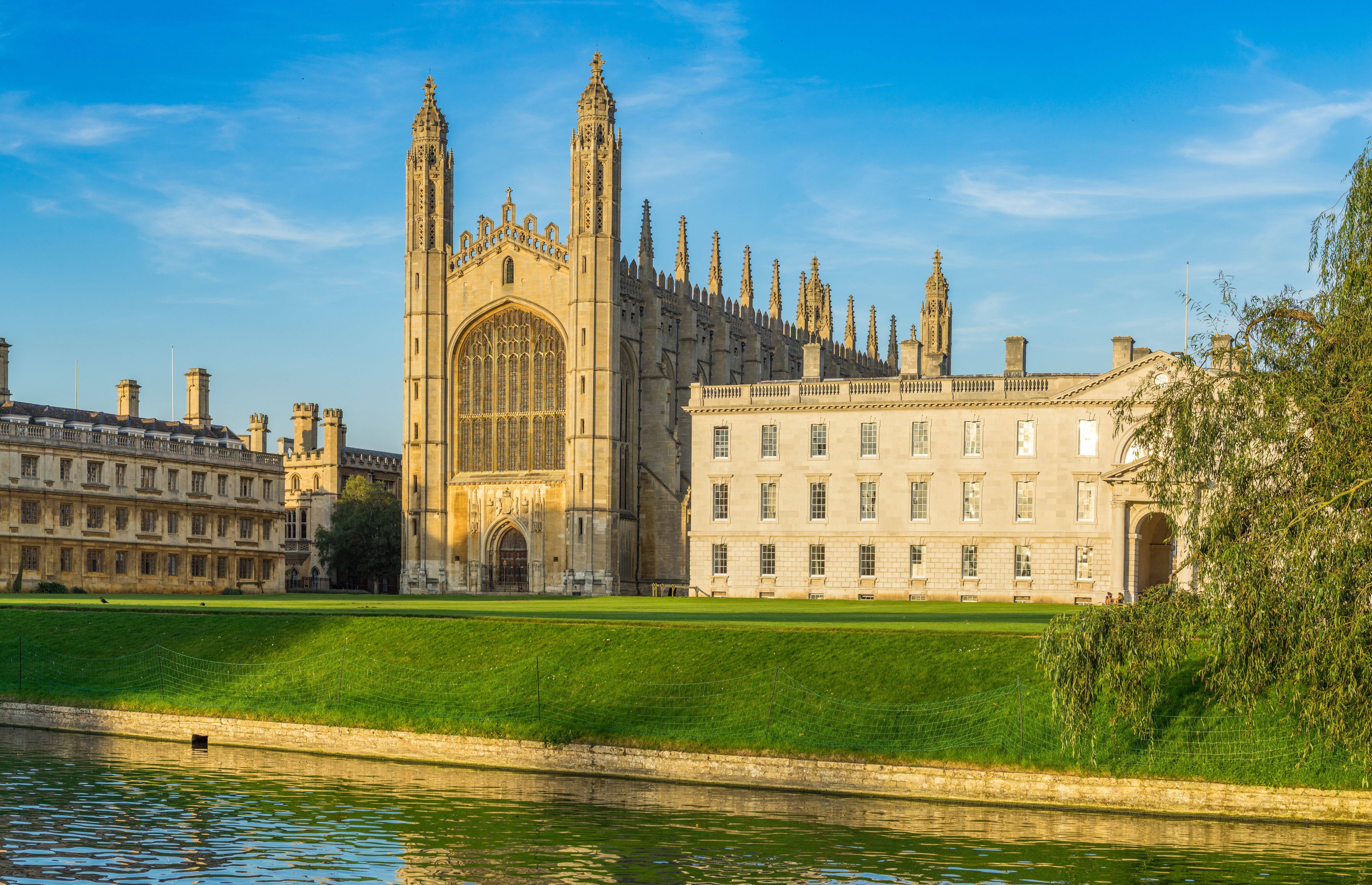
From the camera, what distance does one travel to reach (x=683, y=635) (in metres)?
33.4

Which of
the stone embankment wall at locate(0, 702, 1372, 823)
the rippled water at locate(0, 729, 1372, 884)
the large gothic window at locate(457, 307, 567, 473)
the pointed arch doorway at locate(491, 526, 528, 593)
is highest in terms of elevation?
the large gothic window at locate(457, 307, 567, 473)

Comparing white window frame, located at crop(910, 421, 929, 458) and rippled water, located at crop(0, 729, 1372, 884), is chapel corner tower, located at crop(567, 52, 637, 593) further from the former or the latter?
rippled water, located at crop(0, 729, 1372, 884)

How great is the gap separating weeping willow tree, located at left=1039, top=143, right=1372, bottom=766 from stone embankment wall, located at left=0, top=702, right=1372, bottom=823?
111 centimetres

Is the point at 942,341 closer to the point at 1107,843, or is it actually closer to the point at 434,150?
the point at 434,150

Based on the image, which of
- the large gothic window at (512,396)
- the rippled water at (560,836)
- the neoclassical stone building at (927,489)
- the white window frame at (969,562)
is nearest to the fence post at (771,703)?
the rippled water at (560,836)

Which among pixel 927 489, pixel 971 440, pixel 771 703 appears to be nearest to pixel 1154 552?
pixel 971 440

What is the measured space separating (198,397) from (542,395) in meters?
25.5

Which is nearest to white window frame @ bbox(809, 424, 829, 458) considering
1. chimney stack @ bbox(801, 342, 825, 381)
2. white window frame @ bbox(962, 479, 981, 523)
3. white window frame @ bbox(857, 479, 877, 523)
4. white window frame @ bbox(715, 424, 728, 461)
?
white window frame @ bbox(857, 479, 877, 523)

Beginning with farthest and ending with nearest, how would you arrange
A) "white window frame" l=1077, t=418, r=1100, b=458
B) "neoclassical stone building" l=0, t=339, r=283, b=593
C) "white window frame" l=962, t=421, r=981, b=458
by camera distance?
"neoclassical stone building" l=0, t=339, r=283, b=593, "white window frame" l=962, t=421, r=981, b=458, "white window frame" l=1077, t=418, r=1100, b=458

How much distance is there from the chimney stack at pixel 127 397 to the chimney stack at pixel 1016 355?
48.9 meters

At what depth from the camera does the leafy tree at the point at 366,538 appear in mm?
90500

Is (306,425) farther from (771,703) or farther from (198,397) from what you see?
(771,703)

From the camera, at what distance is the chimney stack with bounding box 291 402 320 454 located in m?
108

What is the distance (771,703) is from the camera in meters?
29.0
